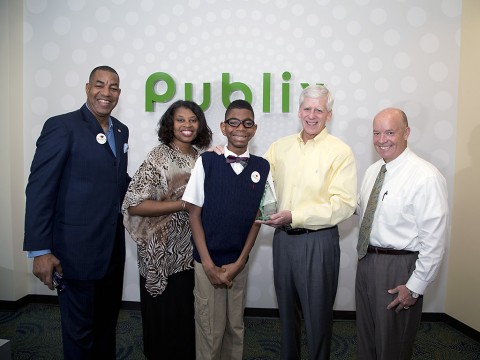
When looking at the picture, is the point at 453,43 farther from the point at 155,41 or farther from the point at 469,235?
the point at 155,41

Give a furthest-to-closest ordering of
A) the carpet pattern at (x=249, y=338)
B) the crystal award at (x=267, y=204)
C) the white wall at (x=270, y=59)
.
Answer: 1. the white wall at (x=270, y=59)
2. the carpet pattern at (x=249, y=338)
3. the crystal award at (x=267, y=204)

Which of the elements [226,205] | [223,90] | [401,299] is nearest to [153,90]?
[223,90]

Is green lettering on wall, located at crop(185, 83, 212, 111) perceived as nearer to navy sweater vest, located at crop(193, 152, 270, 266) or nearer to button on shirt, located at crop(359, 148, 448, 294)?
navy sweater vest, located at crop(193, 152, 270, 266)

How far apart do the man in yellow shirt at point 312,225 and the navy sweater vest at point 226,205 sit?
263 mm

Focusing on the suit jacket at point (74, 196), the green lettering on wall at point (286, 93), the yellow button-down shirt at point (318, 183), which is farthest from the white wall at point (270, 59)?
the suit jacket at point (74, 196)

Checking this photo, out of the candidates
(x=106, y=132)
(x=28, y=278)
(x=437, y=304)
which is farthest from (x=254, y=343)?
(x=28, y=278)

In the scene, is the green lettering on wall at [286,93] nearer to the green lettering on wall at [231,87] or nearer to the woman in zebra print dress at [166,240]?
the green lettering on wall at [231,87]

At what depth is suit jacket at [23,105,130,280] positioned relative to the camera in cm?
221

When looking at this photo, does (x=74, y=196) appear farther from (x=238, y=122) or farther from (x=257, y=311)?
(x=257, y=311)

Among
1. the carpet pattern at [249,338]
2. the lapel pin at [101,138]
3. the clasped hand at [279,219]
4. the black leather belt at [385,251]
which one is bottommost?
the carpet pattern at [249,338]

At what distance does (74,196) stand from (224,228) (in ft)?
3.26

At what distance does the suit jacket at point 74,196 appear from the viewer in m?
2.21

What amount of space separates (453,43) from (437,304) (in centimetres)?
292

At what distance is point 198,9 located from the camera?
404 centimetres
